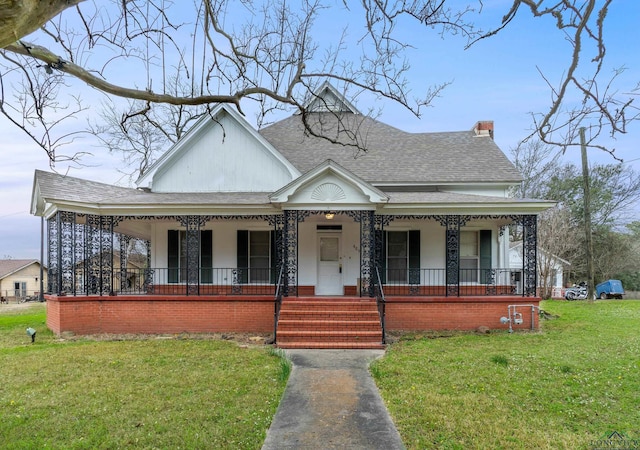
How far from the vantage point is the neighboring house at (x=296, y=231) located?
10.4 metres

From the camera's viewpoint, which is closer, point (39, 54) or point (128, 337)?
point (39, 54)

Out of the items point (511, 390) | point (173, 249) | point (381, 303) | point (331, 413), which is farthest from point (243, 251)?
point (511, 390)

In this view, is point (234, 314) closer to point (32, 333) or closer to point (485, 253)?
A: point (32, 333)

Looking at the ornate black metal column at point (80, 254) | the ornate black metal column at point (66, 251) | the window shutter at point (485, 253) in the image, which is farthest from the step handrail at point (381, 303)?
the ornate black metal column at point (66, 251)

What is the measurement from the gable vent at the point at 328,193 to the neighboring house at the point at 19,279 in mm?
46680

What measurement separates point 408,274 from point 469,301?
2497 millimetres

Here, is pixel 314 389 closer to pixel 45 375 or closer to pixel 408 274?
pixel 45 375

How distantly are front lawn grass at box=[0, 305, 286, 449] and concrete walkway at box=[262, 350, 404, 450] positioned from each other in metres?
0.23

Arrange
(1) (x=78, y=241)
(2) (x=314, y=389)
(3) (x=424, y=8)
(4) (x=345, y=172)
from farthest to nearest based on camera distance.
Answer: (1) (x=78, y=241), (4) (x=345, y=172), (2) (x=314, y=389), (3) (x=424, y=8)

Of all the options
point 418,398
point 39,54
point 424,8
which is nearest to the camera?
point 39,54

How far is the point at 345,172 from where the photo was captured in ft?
33.0

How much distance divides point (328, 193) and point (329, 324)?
3.50m

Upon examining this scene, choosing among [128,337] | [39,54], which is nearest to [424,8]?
[39,54]

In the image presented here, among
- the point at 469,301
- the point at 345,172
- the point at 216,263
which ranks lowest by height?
the point at 469,301
